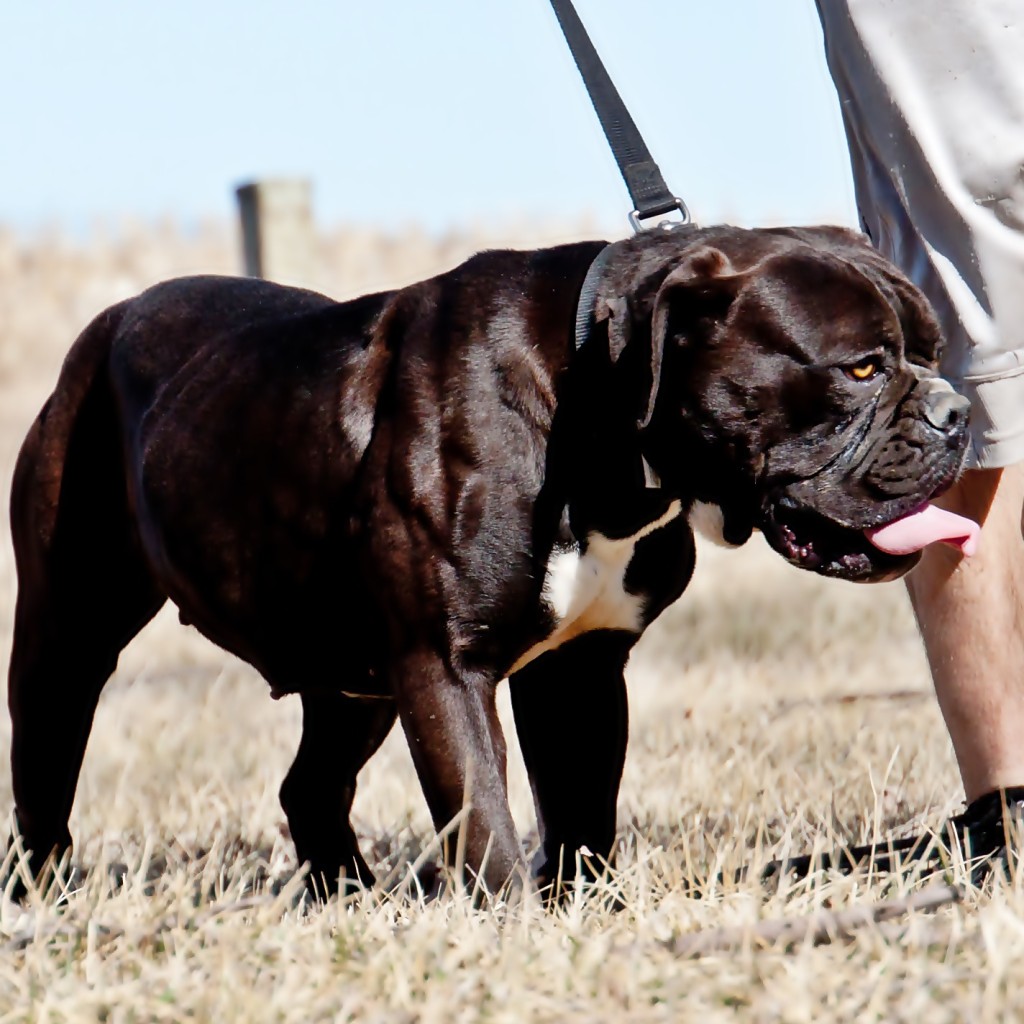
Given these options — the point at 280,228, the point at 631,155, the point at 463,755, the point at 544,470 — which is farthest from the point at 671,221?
the point at 280,228

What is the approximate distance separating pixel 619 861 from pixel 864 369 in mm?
1342

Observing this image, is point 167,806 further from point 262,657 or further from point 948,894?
point 948,894

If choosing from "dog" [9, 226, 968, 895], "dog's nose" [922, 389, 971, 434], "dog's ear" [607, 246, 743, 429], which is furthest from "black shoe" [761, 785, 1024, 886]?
"dog's ear" [607, 246, 743, 429]

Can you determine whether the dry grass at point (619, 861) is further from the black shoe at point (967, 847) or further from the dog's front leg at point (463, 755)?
the dog's front leg at point (463, 755)

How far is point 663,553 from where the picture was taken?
11.0ft

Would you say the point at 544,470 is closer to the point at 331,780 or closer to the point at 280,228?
the point at 331,780

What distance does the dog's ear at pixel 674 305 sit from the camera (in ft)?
10.1

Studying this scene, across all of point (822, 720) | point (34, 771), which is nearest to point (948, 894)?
point (34, 771)

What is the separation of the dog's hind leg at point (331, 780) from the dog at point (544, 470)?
53cm

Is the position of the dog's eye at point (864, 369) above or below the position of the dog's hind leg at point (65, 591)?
above

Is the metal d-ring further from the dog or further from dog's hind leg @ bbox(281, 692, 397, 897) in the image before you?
dog's hind leg @ bbox(281, 692, 397, 897)

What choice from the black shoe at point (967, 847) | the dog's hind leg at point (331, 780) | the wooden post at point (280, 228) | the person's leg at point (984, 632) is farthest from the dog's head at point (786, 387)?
the wooden post at point (280, 228)

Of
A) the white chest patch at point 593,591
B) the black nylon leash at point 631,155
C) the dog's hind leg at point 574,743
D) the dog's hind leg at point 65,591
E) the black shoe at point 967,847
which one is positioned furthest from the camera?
the dog's hind leg at point 65,591

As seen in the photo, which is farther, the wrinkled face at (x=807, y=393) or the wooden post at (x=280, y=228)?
the wooden post at (x=280, y=228)
